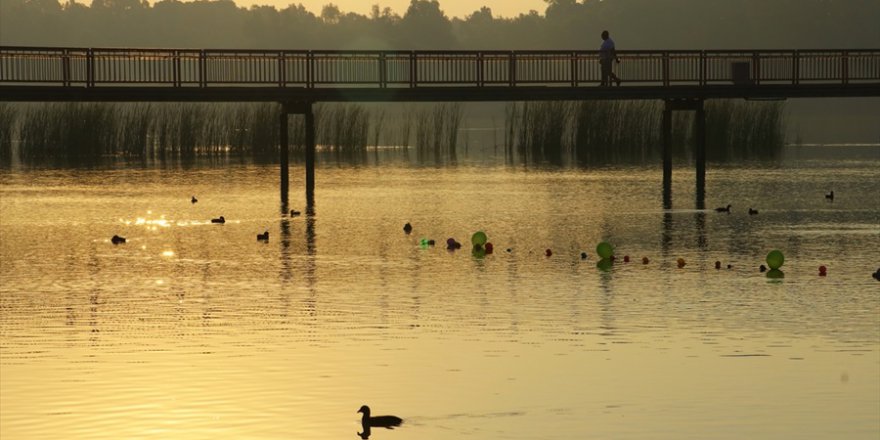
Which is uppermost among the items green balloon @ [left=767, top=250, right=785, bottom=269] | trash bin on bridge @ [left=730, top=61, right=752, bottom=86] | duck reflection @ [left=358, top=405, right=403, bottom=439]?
trash bin on bridge @ [left=730, top=61, right=752, bottom=86]

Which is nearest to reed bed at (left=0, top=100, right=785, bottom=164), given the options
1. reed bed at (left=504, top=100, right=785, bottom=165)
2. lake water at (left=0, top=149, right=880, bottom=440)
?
reed bed at (left=504, top=100, right=785, bottom=165)

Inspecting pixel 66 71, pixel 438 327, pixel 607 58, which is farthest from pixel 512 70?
pixel 438 327

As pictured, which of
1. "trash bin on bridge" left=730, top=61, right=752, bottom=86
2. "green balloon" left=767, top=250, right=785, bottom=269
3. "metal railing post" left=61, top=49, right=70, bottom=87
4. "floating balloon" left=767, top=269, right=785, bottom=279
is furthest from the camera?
"trash bin on bridge" left=730, top=61, right=752, bottom=86

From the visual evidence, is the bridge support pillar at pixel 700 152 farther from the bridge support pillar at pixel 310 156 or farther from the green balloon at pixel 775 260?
the green balloon at pixel 775 260

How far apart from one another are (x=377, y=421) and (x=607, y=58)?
42.9 m

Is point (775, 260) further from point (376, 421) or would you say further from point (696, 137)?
point (696, 137)

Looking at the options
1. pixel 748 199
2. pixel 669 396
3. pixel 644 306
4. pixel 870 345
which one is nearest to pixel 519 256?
pixel 644 306

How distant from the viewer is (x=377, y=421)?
1543 centimetres

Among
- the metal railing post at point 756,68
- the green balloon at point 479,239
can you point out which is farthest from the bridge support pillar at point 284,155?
the green balloon at point 479,239

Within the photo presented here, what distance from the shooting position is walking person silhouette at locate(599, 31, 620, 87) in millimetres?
57000

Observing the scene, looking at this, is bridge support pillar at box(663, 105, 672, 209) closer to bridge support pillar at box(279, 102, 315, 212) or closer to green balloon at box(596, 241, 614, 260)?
bridge support pillar at box(279, 102, 315, 212)

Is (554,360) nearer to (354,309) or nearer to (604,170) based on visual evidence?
(354,309)

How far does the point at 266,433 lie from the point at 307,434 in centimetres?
34

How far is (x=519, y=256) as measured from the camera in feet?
104
